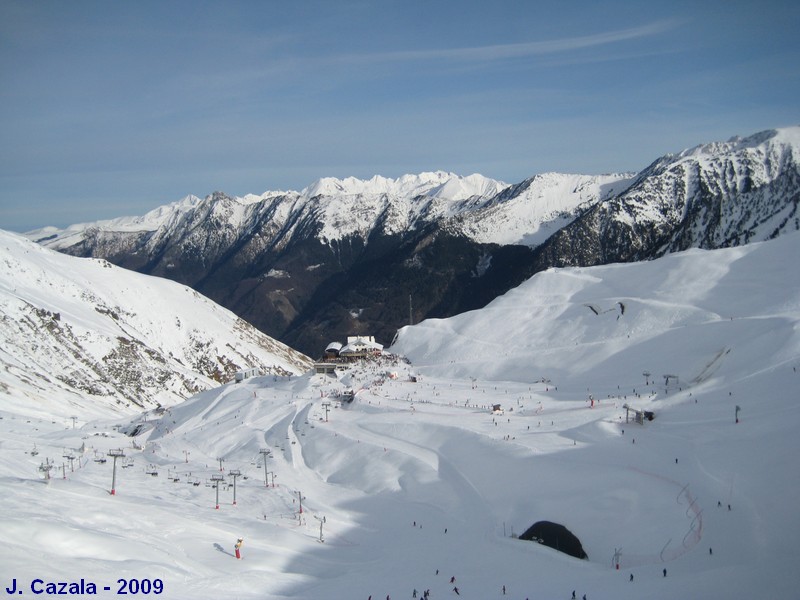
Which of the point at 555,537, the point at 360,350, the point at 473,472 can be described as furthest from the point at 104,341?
the point at 555,537

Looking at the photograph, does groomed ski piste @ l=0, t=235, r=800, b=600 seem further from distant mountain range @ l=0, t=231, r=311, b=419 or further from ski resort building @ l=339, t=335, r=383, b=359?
ski resort building @ l=339, t=335, r=383, b=359

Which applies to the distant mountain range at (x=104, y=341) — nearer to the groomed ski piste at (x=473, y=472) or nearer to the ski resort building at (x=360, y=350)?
the groomed ski piste at (x=473, y=472)

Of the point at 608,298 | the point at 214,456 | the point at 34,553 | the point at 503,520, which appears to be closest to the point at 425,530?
the point at 503,520

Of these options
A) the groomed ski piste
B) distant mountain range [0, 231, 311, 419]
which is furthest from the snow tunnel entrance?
distant mountain range [0, 231, 311, 419]

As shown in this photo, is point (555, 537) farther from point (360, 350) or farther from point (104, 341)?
point (104, 341)

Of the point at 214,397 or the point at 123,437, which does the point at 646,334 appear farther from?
the point at 123,437

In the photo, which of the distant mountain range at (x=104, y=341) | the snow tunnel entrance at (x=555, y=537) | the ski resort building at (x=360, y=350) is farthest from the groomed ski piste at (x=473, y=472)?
the ski resort building at (x=360, y=350)

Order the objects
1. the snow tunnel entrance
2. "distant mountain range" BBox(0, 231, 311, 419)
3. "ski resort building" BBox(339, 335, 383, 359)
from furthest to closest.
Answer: "ski resort building" BBox(339, 335, 383, 359) → "distant mountain range" BBox(0, 231, 311, 419) → the snow tunnel entrance
